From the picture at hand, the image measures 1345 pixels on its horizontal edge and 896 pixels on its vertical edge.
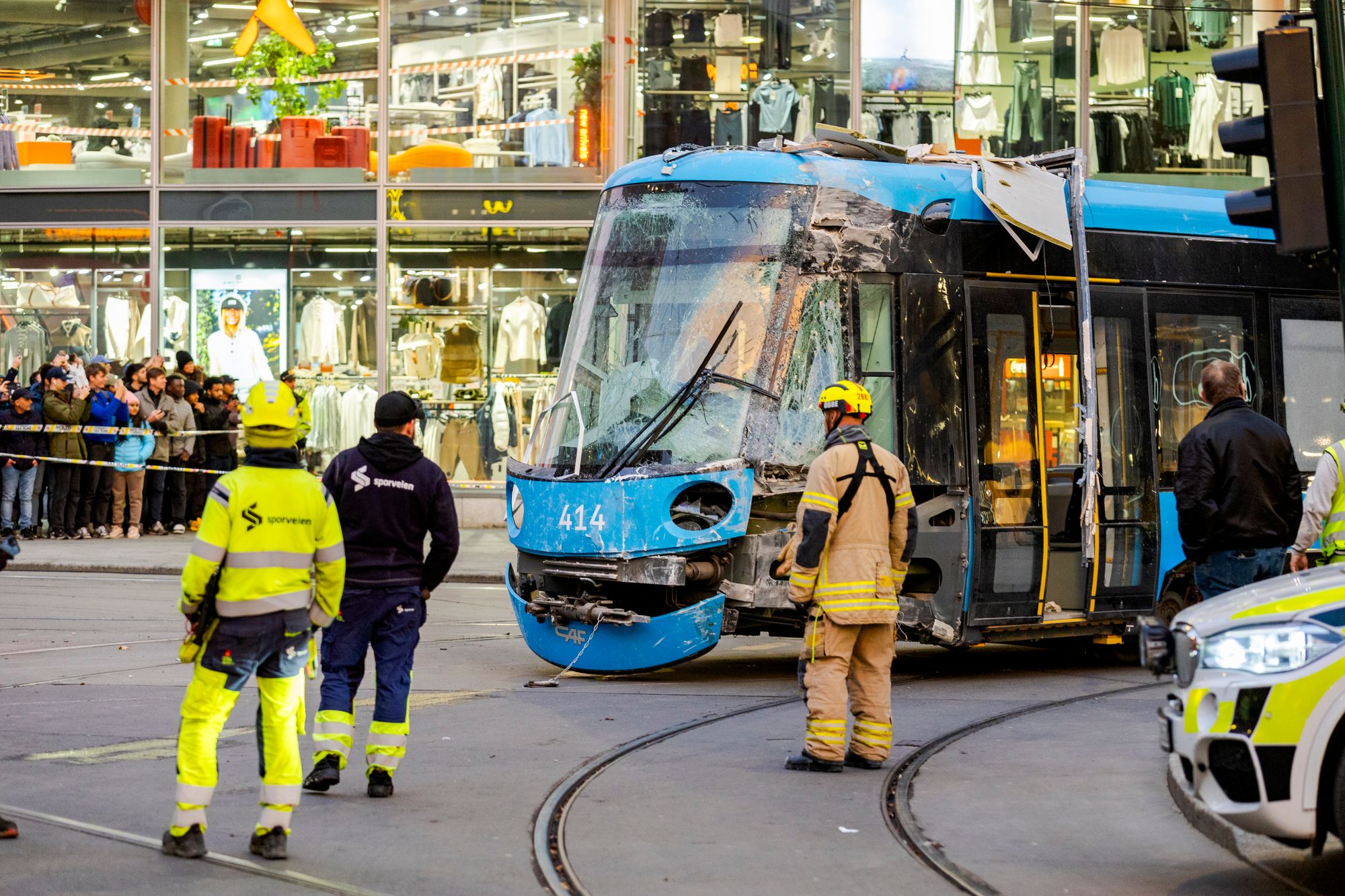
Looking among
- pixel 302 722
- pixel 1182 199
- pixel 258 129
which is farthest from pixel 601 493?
pixel 258 129

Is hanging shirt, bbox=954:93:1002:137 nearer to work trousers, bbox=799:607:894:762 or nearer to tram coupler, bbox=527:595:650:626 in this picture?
tram coupler, bbox=527:595:650:626

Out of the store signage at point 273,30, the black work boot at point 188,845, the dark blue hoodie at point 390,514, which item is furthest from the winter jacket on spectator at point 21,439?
the black work boot at point 188,845

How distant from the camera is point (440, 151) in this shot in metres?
22.5

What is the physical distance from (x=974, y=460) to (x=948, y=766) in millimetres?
3142

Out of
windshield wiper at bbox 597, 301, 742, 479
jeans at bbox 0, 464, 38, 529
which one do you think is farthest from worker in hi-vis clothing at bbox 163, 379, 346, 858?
jeans at bbox 0, 464, 38, 529

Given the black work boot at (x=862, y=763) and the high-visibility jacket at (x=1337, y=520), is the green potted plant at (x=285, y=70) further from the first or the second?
the high-visibility jacket at (x=1337, y=520)

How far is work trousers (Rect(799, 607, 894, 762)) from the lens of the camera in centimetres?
807

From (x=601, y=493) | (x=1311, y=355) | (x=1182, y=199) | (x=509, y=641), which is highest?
(x=1182, y=199)

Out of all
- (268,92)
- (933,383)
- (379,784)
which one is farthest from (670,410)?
(268,92)

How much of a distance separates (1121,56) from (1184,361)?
11952 mm

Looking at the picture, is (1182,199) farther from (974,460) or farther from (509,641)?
(509,641)

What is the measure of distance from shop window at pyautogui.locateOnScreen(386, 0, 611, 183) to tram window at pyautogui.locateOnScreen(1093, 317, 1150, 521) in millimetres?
11628

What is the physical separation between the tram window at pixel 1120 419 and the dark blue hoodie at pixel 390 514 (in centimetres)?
539

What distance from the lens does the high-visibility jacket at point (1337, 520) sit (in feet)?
26.6
